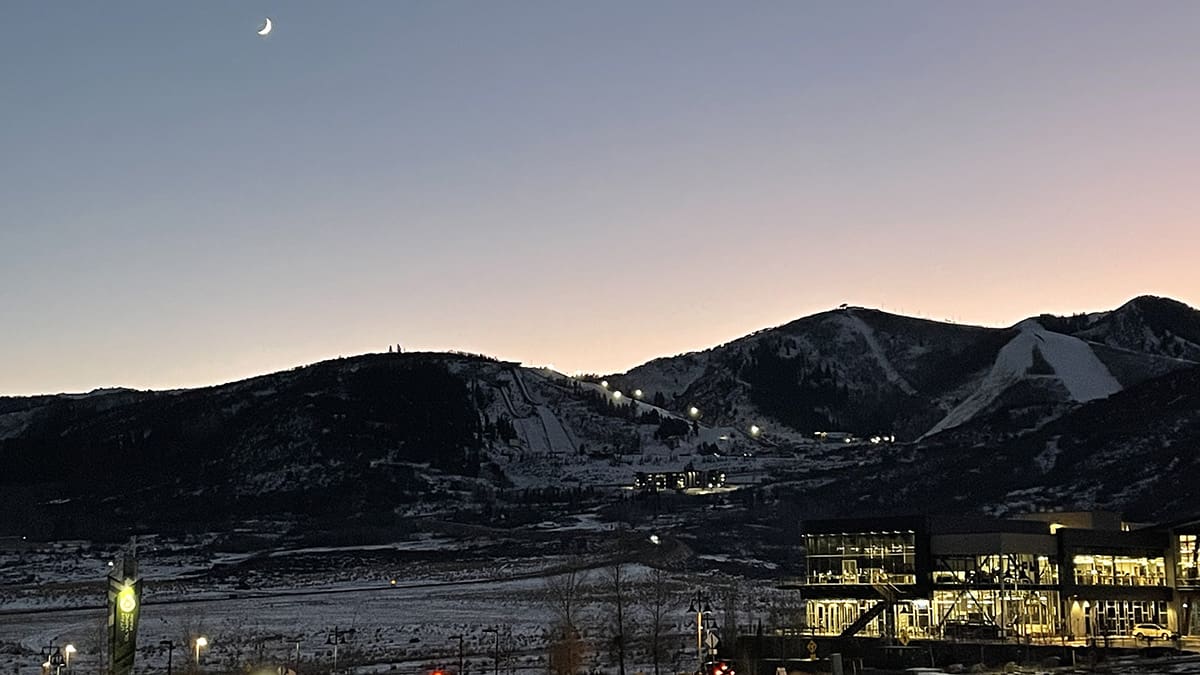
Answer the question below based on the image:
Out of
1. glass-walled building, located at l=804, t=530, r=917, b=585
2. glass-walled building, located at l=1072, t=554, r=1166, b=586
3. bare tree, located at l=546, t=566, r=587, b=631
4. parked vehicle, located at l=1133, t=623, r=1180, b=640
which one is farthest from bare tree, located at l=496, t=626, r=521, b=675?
glass-walled building, located at l=1072, t=554, r=1166, b=586

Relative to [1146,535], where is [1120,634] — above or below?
below

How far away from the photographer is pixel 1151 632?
9850cm

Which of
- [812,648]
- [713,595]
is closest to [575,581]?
[713,595]

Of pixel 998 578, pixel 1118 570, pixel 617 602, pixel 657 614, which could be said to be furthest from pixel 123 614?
pixel 1118 570

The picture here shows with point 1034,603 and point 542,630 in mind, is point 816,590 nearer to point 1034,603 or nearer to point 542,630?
point 1034,603

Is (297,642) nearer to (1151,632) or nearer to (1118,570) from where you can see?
(1118,570)

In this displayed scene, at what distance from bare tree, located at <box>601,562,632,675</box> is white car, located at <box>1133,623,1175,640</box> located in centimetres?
3235

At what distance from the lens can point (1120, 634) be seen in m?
100

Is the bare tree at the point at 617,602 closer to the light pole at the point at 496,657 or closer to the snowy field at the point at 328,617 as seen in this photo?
the snowy field at the point at 328,617

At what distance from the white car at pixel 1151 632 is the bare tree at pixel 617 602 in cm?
3235

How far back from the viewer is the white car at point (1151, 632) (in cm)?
9431

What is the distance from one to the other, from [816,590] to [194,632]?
161 feet

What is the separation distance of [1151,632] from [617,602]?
119 ft

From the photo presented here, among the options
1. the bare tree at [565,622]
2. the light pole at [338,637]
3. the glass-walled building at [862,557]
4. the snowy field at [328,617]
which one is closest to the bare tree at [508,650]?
Result: the snowy field at [328,617]
